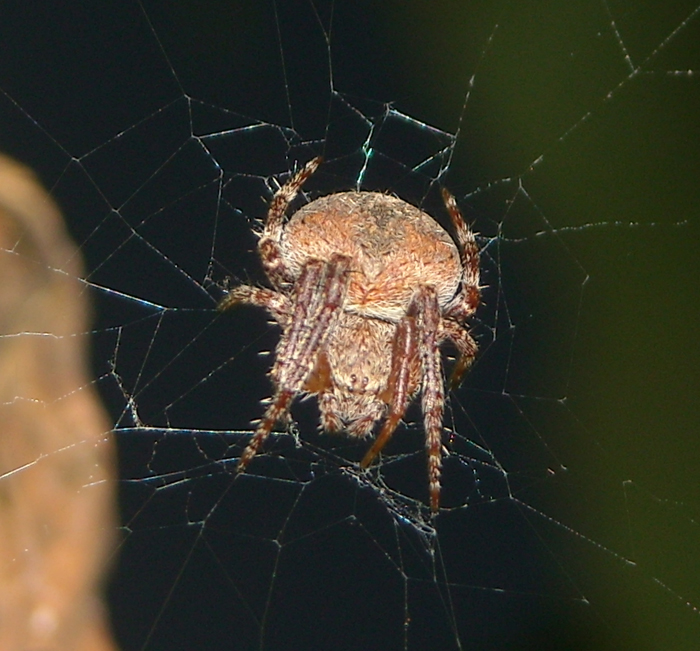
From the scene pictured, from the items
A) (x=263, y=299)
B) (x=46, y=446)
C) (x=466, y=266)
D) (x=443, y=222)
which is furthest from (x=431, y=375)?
(x=46, y=446)

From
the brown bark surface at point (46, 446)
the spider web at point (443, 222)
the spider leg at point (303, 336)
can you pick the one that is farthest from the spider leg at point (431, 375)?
the brown bark surface at point (46, 446)

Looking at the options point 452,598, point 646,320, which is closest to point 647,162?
point 646,320

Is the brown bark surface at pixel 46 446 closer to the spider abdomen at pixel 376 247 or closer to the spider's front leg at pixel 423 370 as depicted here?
the spider abdomen at pixel 376 247

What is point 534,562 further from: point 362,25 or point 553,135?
point 362,25

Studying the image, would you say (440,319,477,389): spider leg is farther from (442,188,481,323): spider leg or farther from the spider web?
the spider web

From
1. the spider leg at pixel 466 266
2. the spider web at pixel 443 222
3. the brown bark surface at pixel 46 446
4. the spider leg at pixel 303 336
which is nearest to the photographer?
the spider leg at pixel 303 336
